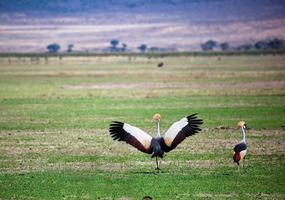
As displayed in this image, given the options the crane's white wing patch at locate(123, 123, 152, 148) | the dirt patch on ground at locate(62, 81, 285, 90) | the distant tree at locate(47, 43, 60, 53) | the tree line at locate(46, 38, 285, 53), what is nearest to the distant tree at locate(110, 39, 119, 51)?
the tree line at locate(46, 38, 285, 53)

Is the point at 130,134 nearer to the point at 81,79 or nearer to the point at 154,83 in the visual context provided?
the point at 154,83

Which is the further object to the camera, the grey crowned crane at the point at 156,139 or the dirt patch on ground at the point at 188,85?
the dirt patch on ground at the point at 188,85

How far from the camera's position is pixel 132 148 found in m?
22.4

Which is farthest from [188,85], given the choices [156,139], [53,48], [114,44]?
[114,44]

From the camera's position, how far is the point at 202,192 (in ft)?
50.1

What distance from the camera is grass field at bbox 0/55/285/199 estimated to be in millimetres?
15820

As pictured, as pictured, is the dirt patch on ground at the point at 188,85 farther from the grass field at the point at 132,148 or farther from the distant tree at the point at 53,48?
the distant tree at the point at 53,48

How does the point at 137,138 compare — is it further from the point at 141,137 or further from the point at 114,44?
the point at 114,44

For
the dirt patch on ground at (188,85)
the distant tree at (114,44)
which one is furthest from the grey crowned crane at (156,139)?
the distant tree at (114,44)

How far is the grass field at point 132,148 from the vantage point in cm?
1582

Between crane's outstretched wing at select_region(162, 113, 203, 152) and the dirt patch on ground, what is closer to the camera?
crane's outstretched wing at select_region(162, 113, 203, 152)

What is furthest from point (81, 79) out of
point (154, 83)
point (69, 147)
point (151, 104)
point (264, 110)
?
point (69, 147)

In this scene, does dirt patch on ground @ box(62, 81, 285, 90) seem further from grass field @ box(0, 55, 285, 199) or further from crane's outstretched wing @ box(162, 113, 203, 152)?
crane's outstretched wing @ box(162, 113, 203, 152)

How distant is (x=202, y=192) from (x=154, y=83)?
3756cm
